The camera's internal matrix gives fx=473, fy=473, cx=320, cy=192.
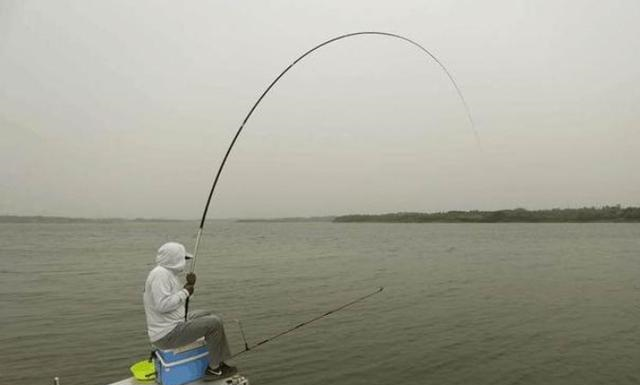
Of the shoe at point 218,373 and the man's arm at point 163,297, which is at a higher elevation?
the man's arm at point 163,297

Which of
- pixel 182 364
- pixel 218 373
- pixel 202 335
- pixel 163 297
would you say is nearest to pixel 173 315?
pixel 163 297

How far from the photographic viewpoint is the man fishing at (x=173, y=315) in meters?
5.32

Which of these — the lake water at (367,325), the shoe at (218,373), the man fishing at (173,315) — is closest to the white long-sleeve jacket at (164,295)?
the man fishing at (173,315)

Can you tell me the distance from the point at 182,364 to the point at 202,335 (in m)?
0.39

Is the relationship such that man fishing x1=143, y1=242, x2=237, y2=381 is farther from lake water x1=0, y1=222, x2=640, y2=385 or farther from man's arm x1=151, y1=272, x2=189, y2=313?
lake water x1=0, y1=222, x2=640, y2=385

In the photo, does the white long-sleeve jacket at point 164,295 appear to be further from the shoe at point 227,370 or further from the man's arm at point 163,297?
the shoe at point 227,370

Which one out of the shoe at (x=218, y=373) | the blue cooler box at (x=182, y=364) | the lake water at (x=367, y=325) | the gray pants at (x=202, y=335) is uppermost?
the gray pants at (x=202, y=335)

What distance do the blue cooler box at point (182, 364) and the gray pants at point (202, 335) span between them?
0.09 meters

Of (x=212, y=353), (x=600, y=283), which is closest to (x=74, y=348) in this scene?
(x=212, y=353)

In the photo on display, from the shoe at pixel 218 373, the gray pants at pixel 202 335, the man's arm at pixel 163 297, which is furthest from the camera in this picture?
the shoe at pixel 218 373

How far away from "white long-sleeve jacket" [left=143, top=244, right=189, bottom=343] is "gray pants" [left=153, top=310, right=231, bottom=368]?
0.27 ft

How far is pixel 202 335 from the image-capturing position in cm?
554

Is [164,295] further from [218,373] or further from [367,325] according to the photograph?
[367,325]

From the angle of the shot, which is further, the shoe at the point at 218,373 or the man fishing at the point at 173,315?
the shoe at the point at 218,373
